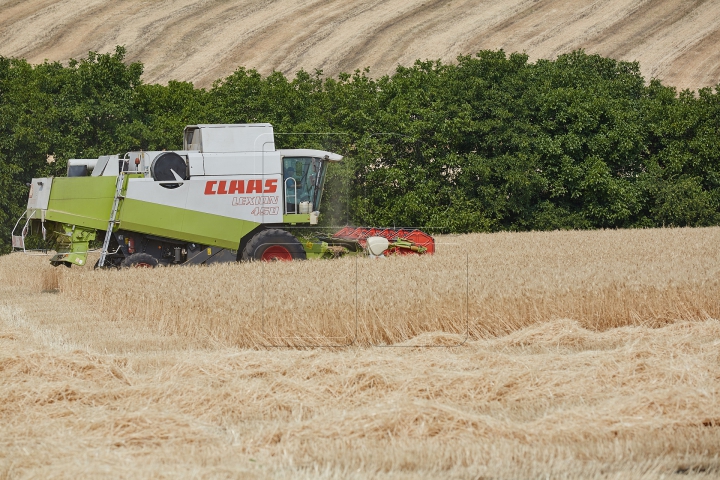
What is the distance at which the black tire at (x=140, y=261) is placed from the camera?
53.7 ft

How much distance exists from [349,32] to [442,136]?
20098 mm

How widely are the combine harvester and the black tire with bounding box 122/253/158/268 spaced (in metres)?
0.02

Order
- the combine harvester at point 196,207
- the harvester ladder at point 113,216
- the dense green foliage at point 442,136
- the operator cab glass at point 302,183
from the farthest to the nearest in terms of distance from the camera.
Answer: the dense green foliage at point 442,136 → the operator cab glass at point 302,183 → the combine harvester at point 196,207 → the harvester ladder at point 113,216

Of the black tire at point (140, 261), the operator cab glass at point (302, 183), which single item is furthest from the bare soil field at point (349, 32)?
the black tire at point (140, 261)

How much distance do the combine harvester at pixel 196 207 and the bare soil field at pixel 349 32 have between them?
2447cm

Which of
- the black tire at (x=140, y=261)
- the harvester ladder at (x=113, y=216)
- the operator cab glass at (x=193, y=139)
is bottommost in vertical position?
the black tire at (x=140, y=261)

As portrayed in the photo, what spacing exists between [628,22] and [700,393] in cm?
4085

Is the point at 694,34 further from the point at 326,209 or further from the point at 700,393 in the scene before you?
the point at 700,393

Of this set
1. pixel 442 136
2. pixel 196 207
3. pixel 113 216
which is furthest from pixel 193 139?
pixel 442 136

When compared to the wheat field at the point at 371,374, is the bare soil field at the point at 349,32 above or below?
above

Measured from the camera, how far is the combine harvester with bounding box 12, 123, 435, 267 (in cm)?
1655

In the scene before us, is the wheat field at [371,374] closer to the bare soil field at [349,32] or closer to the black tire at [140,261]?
the black tire at [140,261]

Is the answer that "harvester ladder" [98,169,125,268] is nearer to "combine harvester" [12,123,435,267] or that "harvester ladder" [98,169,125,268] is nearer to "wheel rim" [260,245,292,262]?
"combine harvester" [12,123,435,267]

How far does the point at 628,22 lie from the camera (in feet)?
148
